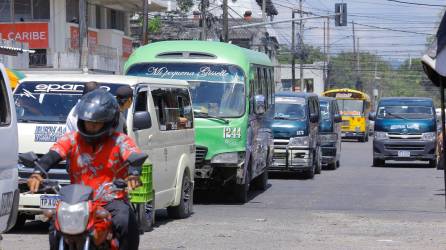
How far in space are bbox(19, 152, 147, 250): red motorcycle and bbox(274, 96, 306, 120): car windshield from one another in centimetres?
1694

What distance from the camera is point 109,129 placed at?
258 inches

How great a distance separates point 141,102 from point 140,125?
125 cm

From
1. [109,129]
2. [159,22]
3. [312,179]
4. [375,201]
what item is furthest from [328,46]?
[109,129]

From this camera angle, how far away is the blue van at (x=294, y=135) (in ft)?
74.6

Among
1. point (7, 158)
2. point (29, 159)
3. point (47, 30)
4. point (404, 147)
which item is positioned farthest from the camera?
point (47, 30)

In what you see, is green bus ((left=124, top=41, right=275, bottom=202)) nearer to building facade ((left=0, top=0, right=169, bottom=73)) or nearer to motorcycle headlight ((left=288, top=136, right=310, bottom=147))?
motorcycle headlight ((left=288, top=136, right=310, bottom=147))

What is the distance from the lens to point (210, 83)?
1656 centimetres

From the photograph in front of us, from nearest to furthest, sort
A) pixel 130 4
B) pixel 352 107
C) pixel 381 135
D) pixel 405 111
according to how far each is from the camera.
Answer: pixel 381 135, pixel 405 111, pixel 130 4, pixel 352 107

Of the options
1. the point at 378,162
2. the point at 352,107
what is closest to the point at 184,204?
the point at 378,162

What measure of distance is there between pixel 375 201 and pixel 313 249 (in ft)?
22.0

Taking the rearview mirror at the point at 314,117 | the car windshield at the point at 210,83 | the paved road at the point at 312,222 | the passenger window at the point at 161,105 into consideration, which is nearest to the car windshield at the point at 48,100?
the passenger window at the point at 161,105

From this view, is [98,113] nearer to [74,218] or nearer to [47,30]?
[74,218]

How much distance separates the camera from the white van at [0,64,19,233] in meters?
8.74

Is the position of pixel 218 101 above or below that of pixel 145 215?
above
